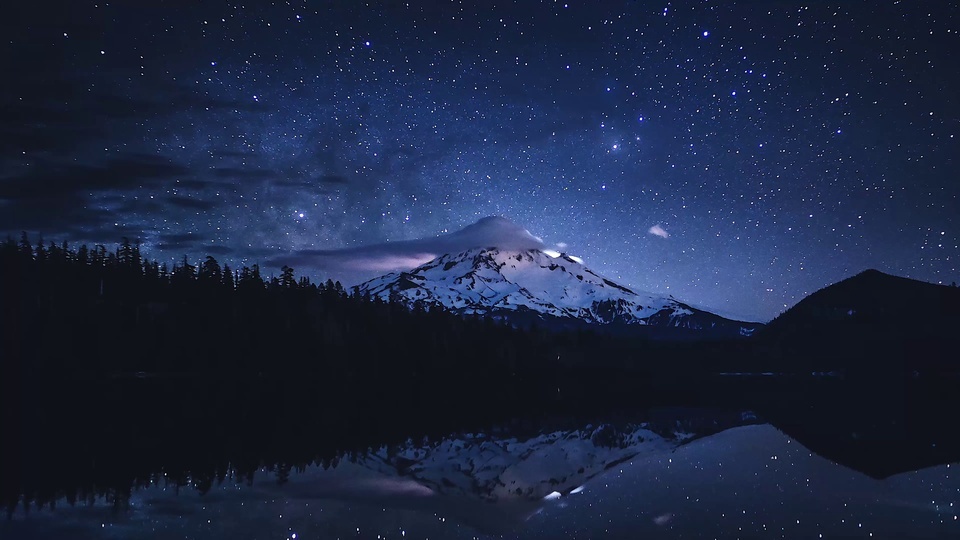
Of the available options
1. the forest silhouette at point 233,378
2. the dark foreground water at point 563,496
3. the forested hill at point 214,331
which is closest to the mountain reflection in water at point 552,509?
the dark foreground water at point 563,496

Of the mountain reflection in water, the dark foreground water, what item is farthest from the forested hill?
the mountain reflection in water

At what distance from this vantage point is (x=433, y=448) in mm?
29828

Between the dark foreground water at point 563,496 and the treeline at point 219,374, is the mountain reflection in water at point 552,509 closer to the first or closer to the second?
the dark foreground water at point 563,496

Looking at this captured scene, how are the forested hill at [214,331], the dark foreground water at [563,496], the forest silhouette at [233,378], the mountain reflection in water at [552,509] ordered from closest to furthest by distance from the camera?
the mountain reflection in water at [552,509]
the dark foreground water at [563,496]
the forest silhouette at [233,378]
the forested hill at [214,331]

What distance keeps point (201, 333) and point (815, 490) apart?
92.8 metres

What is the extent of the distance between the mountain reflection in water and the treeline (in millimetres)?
3567

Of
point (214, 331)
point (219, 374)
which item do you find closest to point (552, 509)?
point (219, 374)

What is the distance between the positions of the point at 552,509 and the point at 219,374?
84455mm

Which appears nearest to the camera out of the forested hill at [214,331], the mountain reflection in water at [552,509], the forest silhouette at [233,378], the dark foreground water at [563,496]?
the mountain reflection in water at [552,509]

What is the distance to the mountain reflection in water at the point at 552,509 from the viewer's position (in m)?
15.1

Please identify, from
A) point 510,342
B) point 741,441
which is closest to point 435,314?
point 510,342

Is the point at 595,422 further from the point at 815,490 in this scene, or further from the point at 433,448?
the point at 815,490

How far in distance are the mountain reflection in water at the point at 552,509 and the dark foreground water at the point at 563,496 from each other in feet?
0.20

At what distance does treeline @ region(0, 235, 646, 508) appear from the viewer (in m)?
28.4
